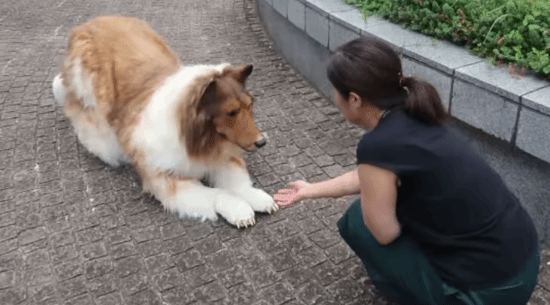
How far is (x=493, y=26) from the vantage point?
3900 millimetres

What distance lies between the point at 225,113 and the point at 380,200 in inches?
59.0

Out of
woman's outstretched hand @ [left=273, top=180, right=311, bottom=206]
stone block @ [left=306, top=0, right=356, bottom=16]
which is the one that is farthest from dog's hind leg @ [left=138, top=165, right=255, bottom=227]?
stone block @ [left=306, top=0, right=356, bottom=16]

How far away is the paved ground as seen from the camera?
3213 millimetres

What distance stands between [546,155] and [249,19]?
590 centimetres

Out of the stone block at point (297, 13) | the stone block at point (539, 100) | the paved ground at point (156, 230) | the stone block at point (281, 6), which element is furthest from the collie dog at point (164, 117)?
the stone block at point (281, 6)

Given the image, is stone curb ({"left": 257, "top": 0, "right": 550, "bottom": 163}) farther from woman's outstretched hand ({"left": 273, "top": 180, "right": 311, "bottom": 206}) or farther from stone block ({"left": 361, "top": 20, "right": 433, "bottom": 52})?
woman's outstretched hand ({"left": 273, "top": 180, "right": 311, "bottom": 206})

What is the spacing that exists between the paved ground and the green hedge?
1.18 m

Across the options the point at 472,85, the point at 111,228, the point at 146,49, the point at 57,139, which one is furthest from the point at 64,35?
the point at 472,85

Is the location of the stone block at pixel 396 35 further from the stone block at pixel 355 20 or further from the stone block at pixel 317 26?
the stone block at pixel 317 26

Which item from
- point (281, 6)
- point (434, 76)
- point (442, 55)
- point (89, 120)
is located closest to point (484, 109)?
point (434, 76)

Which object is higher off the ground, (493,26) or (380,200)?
(493,26)

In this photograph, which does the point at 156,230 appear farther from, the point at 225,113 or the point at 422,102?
the point at 422,102

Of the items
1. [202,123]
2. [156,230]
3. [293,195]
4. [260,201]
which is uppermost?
[202,123]

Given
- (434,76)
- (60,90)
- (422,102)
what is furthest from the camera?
(60,90)
